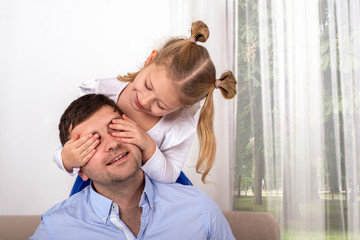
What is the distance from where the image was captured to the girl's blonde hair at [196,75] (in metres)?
1.75

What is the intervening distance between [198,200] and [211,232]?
0.37 feet

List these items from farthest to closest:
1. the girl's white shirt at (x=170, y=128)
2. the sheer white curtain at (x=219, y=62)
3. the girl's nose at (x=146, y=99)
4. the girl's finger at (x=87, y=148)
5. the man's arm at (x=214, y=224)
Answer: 1. the sheer white curtain at (x=219, y=62)
2. the girl's white shirt at (x=170, y=128)
3. the girl's nose at (x=146, y=99)
4. the man's arm at (x=214, y=224)
5. the girl's finger at (x=87, y=148)

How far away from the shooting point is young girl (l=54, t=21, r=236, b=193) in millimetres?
1591

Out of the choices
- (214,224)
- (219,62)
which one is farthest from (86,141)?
(219,62)

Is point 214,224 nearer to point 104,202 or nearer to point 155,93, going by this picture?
point 104,202

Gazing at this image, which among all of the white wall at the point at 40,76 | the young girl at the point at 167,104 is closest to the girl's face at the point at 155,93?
the young girl at the point at 167,104

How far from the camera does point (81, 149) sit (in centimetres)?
142

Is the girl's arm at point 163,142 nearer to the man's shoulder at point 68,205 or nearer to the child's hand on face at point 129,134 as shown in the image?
the child's hand on face at point 129,134

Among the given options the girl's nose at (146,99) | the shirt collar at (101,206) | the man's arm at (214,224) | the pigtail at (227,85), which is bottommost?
the man's arm at (214,224)

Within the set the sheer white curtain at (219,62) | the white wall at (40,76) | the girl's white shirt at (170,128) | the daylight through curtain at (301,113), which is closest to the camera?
the girl's white shirt at (170,128)

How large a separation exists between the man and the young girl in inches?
2.0

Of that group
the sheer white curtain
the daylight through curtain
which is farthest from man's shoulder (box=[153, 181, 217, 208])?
the sheer white curtain

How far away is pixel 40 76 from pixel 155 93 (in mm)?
1530

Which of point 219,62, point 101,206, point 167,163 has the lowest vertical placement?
point 101,206
